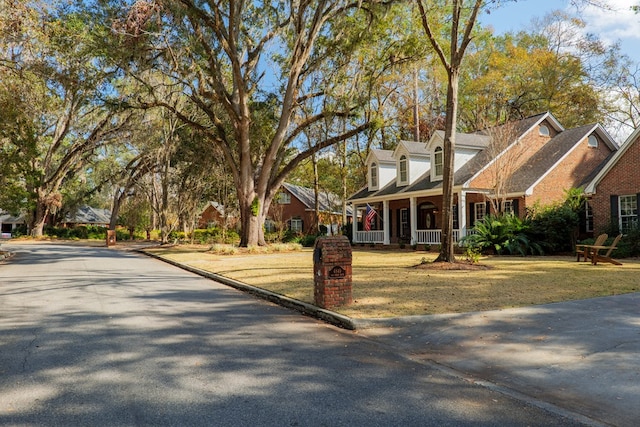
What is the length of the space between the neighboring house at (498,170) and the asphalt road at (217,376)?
1722 centimetres

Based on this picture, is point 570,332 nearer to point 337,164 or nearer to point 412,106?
point 412,106

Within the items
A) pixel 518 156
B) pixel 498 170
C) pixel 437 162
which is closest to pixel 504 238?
pixel 498 170

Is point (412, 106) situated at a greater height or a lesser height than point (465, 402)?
greater

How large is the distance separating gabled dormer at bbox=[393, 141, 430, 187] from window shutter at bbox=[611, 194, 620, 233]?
10.6 metres

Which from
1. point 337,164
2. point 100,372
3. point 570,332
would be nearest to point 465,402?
point 570,332

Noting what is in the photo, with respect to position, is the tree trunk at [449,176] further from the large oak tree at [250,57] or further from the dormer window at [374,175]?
the dormer window at [374,175]

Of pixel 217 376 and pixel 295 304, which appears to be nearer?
pixel 217 376

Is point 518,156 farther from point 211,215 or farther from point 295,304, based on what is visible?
point 211,215

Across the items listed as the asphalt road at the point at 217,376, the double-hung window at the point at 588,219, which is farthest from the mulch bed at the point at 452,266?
the double-hung window at the point at 588,219

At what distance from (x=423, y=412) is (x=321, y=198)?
44769 millimetres

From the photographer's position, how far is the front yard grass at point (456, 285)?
8.27m

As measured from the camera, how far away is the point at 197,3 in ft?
66.6

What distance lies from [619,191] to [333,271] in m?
16.6

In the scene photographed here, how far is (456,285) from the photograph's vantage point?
34.2 ft
